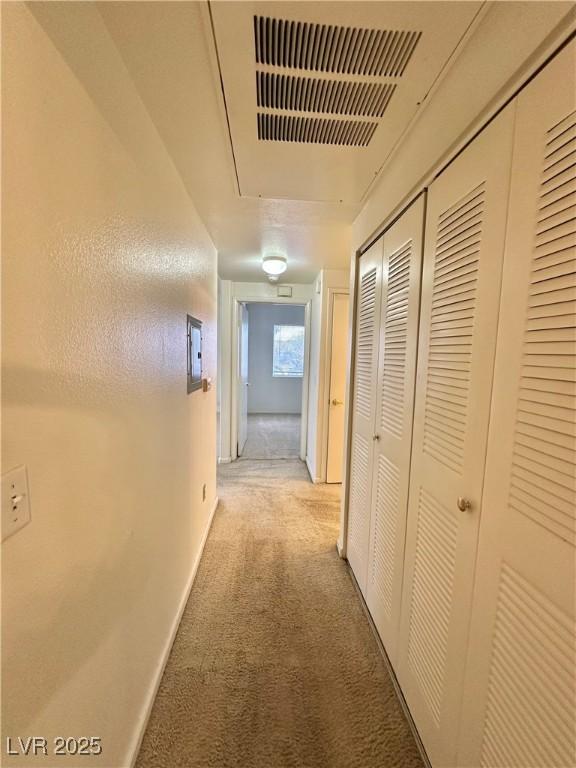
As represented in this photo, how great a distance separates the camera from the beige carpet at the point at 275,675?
44.5 inches

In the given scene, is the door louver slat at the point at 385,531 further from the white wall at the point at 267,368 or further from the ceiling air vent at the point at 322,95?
the white wall at the point at 267,368

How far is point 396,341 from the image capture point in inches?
57.0

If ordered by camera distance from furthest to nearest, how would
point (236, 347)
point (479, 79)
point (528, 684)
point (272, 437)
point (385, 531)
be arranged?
point (272, 437) → point (236, 347) → point (385, 531) → point (479, 79) → point (528, 684)

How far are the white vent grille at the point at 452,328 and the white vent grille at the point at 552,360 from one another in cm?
21

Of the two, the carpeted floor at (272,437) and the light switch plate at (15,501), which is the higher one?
the light switch plate at (15,501)

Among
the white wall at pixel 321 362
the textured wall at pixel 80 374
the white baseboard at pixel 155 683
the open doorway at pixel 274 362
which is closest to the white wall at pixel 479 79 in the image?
the textured wall at pixel 80 374

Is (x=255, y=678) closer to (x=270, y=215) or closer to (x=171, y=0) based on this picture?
(x=171, y=0)

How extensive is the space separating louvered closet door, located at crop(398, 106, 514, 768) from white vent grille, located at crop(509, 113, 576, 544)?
120 mm

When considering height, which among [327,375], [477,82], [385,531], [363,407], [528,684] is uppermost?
[477,82]

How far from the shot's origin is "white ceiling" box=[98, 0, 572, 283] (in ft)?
2.55

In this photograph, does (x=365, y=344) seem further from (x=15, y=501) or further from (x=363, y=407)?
(x=15, y=501)

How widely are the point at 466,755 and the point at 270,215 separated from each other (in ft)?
8.01

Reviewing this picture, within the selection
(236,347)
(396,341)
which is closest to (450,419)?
(396,341)

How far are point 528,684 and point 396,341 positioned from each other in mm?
1131
